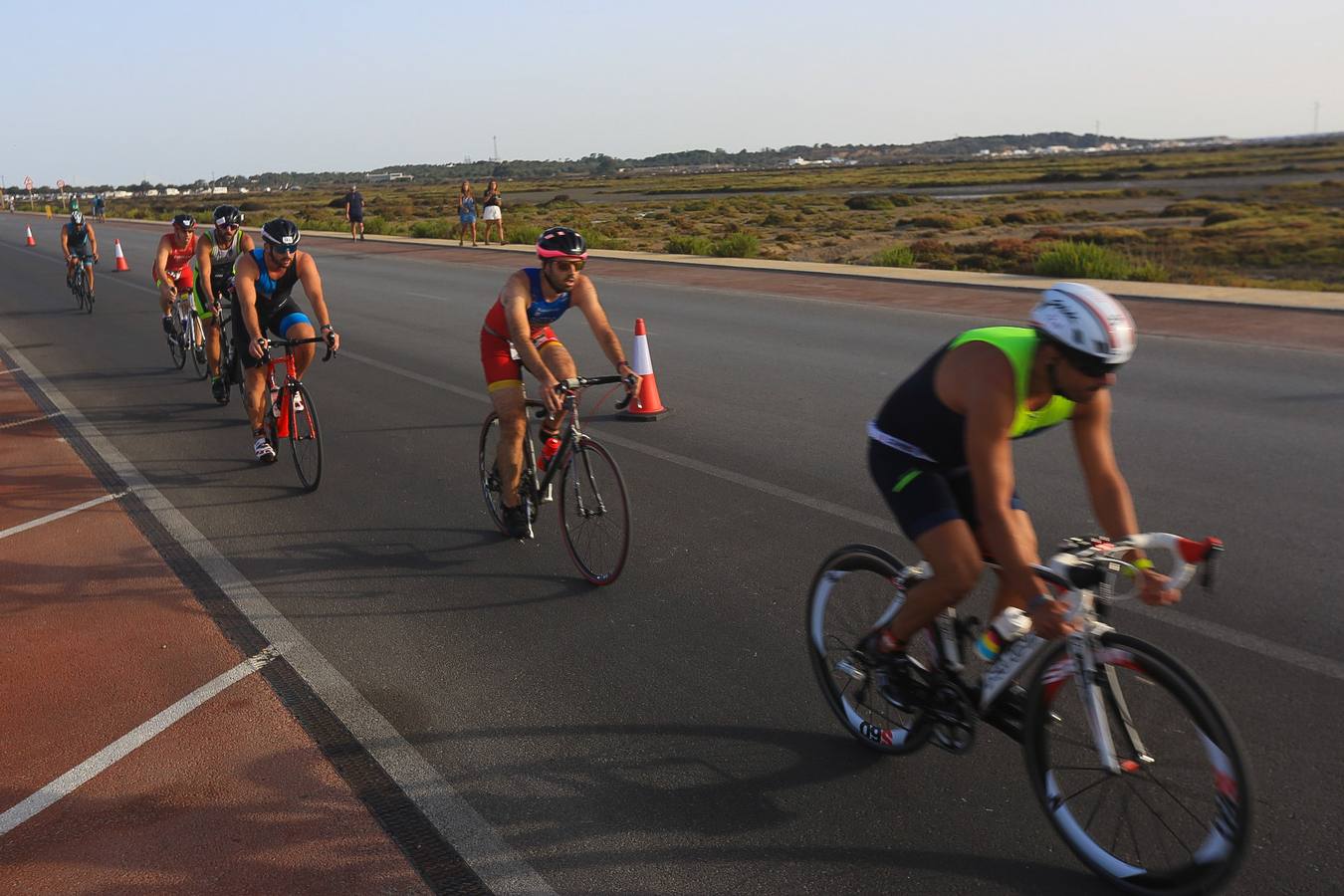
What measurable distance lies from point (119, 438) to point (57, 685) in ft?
18.7

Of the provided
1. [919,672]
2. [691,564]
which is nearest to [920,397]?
[919,672]

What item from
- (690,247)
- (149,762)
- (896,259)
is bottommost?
(149,762)

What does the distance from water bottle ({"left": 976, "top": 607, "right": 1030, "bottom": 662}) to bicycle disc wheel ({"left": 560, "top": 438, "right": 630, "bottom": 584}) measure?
268 cm

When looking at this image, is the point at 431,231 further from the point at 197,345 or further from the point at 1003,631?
the point at 1003,631

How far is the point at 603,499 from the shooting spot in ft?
20.3

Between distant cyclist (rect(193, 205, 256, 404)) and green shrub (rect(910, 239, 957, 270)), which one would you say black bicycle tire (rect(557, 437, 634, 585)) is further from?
green shrub (rect(910, 239, 957, 270))

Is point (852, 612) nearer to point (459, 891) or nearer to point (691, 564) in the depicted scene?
point (459, 891)

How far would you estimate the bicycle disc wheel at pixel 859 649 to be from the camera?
4086 mm

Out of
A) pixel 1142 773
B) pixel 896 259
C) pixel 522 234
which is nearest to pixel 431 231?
pixel 522 234

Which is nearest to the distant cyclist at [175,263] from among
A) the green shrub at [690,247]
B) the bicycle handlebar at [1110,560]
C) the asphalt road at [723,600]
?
the asphalt road at [723,600]

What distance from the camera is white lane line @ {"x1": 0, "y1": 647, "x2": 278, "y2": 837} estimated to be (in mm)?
4121

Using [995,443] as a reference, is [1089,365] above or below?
above

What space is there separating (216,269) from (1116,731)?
992 centimetres

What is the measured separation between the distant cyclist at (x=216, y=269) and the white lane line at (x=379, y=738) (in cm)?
348
